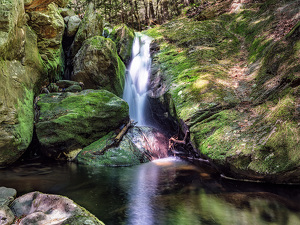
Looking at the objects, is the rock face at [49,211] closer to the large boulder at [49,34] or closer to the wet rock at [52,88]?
the wet rock at [52,88]

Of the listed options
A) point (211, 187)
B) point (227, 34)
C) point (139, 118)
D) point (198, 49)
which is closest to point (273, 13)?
point (227, 34)

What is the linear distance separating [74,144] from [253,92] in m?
6.73

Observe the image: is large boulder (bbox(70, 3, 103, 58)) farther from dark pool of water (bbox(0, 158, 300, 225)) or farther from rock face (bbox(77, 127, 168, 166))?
dark pool of water (bbox(0, 158, 300, 225))

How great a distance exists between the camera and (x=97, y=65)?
10211mm

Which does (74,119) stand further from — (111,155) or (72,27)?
(72,27)

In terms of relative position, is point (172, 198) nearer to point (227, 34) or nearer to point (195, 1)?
point (227, 34)

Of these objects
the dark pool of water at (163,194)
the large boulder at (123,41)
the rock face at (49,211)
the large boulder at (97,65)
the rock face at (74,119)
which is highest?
the large boulder at (123,41)

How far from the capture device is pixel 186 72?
855 cm

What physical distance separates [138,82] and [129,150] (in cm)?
541

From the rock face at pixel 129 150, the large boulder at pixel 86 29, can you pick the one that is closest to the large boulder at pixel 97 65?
the large boulder at pixel 86 29

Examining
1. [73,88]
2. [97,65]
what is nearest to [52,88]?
[73,88]

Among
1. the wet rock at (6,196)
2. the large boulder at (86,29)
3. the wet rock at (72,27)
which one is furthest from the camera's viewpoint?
the wet rock at (72,27)

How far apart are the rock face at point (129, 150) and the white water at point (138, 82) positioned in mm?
2289

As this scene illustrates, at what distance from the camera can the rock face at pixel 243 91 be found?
14.0 ft
